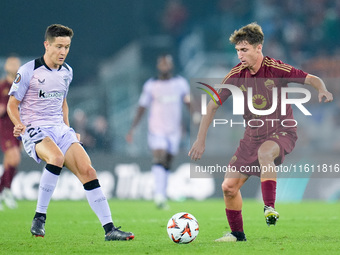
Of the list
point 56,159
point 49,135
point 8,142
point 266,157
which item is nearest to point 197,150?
point 266,157

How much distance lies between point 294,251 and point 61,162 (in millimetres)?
2401

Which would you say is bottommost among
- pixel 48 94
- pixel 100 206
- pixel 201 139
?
pixel 100 206

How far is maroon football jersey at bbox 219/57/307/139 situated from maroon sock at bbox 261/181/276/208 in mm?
521

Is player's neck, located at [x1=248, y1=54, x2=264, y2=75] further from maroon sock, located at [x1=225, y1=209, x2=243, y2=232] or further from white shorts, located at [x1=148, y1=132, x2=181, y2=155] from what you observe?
white shorts, located at [x1=148, y1=132, x2=181, y2=155]

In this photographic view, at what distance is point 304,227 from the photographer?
7969mm

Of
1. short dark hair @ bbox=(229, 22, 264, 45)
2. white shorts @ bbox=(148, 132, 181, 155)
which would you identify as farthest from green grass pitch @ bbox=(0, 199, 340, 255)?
short dark hair @ bbox=(229, 22, 264, 45)

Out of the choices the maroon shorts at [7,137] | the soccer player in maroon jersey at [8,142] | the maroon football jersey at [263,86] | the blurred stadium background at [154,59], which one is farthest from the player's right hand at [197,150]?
the blurred stadium background at [154,59]

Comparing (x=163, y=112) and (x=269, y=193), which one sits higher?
(x=163, y=112)

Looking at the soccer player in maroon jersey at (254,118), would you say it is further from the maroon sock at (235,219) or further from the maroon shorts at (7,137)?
the maroon shorts at (7,137)

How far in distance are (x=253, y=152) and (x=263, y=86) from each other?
63 centimetres

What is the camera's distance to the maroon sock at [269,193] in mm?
5875

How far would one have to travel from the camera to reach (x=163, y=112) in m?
12.3

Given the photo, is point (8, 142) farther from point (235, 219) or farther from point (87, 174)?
point (235, 219)

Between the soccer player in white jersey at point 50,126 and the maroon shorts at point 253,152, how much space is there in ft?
4.04
